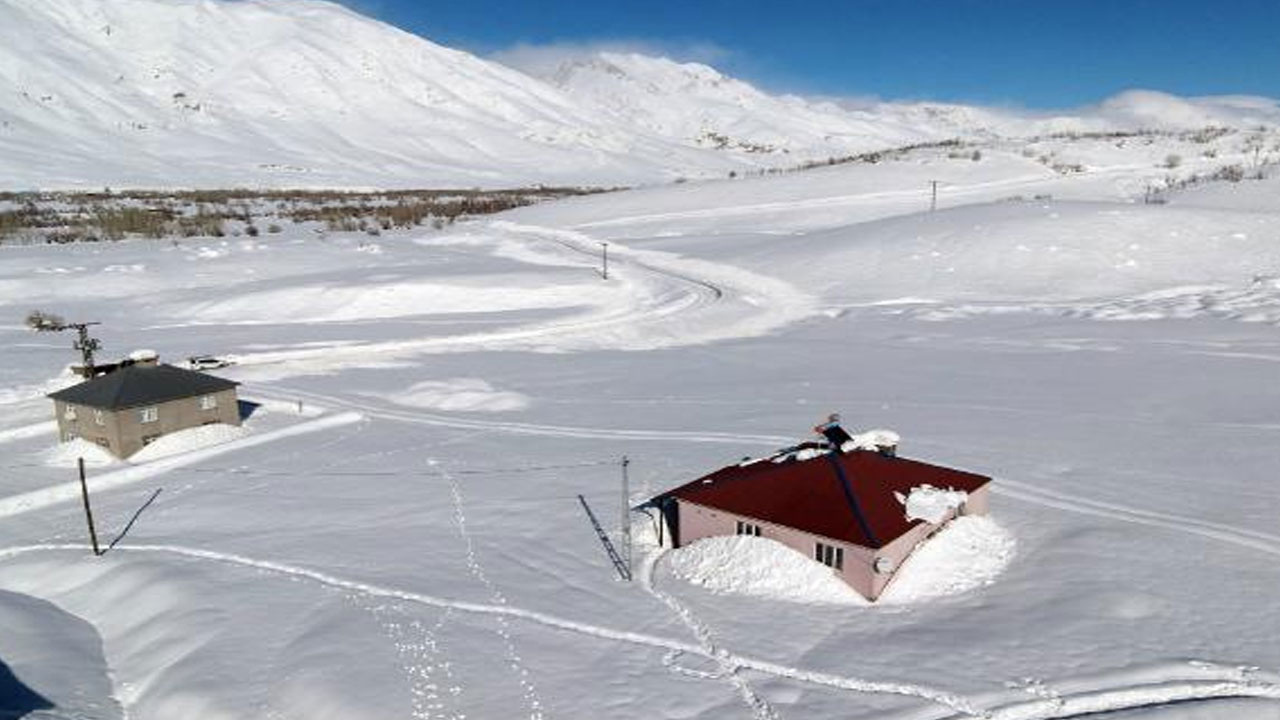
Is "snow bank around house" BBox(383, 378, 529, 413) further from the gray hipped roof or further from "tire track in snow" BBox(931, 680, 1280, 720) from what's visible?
"tire track in snow" BBox(931, 680, 1280, 720)

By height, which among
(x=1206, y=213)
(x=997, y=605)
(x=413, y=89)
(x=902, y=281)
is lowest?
(x=997, y=605)

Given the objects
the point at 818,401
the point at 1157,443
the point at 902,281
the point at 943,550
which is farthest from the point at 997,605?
the point at 902,281

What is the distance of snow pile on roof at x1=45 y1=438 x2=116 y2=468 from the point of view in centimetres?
2716

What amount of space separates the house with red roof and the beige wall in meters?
16.9

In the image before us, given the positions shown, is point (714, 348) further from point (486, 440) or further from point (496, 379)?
point (486, 440)

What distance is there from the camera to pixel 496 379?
3566cm

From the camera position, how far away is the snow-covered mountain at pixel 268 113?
12525cm

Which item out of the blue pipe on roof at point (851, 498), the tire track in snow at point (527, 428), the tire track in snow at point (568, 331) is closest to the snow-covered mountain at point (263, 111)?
the tire track in snow at point (568, 331)

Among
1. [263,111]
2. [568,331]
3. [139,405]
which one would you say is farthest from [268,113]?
[139,405]

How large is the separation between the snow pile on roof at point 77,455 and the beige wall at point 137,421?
204mm

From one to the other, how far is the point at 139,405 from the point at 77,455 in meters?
2.52

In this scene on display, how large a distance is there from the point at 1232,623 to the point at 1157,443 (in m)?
10.4

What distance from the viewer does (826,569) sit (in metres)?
17.5

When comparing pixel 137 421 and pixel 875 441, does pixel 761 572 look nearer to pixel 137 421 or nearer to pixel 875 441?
pixel 875 441
